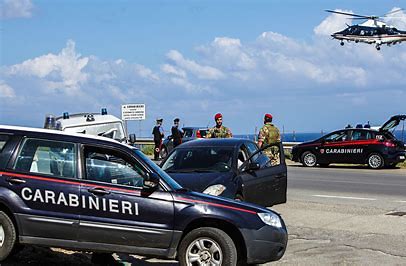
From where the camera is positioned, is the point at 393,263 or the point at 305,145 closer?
the point at 393,263

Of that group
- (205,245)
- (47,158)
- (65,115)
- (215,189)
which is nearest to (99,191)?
(47,158)

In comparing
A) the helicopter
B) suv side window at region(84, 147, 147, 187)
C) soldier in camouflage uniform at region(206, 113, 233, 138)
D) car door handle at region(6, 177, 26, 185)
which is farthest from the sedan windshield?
the helicopter

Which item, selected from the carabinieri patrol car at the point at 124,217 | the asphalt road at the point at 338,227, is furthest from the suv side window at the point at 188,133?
the carabinieri patrol car at the point at 124,217

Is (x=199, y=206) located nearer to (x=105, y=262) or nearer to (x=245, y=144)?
(x=105, y=262)

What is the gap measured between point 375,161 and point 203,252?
730 inches

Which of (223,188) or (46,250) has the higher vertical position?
(223,188)

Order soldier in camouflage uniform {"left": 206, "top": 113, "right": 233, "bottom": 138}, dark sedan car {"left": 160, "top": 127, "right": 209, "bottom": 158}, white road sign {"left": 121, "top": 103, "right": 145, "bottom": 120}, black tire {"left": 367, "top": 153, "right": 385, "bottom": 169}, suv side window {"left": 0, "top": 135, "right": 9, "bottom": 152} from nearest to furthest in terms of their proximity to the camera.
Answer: suv side window {"left": 0, "top": 135, "right": 9, "bottom": 152} < soldier in camouflage uniform {"left": 206, "top": 113, "right": 233, "bottom": 138} < black tire {"left": 367, "top": 153, "right": 385, "bottom": 169} < dark sedan car {"left": 160, "top": 127, "right": 209, "bottom": 158} < white road sign {"left": 121, "top": 103, "right": 145, "bottom": 120}

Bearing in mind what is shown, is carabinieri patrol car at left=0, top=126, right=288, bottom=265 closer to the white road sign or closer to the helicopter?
the white road sign

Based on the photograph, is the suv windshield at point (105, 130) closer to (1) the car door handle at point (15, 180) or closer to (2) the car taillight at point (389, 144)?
(1) the car door handle at point (15, 180)

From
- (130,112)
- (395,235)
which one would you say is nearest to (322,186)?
(395,235)

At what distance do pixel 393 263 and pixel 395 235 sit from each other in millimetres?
1981

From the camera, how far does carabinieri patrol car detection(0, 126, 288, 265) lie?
23.2 feet

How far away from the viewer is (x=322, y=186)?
17922mm

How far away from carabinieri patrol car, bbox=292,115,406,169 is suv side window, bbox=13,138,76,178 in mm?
18492
